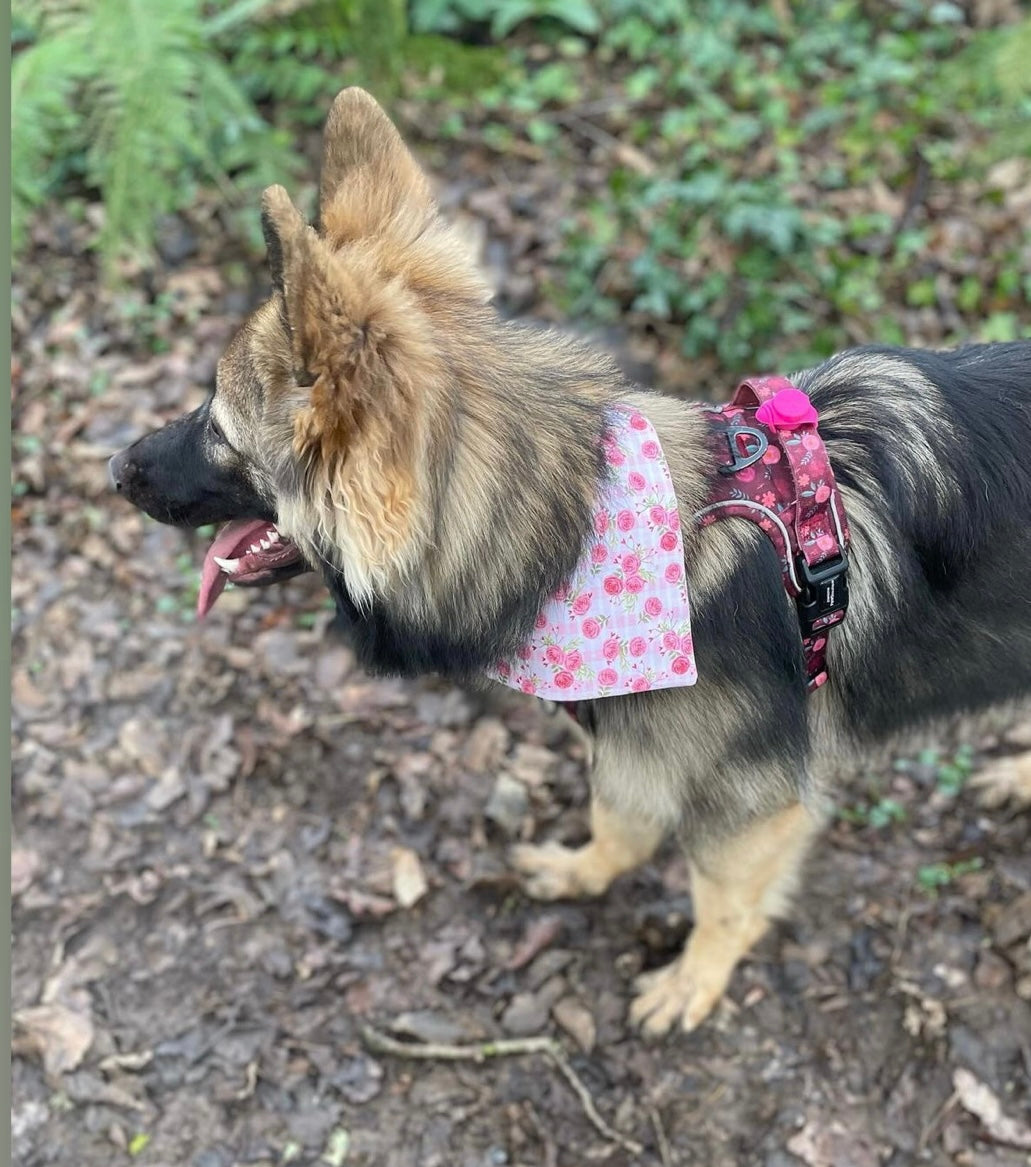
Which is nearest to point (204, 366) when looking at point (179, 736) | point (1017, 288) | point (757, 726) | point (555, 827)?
point (179, 736)

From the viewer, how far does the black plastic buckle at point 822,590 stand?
7.95 ft

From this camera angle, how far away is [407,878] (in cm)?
365

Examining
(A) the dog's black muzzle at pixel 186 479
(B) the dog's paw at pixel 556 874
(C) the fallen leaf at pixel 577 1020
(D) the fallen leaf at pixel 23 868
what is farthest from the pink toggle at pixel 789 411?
(D) the fallen leaf at pixel 23 868

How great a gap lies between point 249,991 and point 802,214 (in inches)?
168

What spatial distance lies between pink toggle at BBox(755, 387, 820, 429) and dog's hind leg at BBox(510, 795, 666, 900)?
152 cm

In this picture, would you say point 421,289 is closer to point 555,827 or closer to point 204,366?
point 555,827

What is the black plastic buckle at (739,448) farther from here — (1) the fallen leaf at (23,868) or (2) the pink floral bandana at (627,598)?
(1) the fallen leaf at (23,868)

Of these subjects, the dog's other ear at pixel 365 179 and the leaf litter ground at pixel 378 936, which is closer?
the dog's other ear at pixel 365 179

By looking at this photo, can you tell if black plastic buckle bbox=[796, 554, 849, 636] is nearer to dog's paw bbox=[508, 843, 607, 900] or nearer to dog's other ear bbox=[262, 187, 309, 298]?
A: dog's other ear bbox=[262, 187, 309, 298]

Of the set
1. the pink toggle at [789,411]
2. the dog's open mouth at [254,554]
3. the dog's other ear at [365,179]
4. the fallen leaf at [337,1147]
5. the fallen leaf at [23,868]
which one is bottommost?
the fallen leaf at [337,1147]

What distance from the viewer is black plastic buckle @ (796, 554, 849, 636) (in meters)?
2.42

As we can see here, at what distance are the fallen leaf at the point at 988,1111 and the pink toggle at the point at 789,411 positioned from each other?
2.08 meters

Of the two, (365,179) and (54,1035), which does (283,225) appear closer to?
(365,179)

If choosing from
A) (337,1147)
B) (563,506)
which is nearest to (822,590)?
(563,506)
